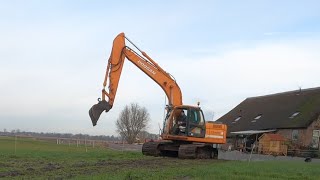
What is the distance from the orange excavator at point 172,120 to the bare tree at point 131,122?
8508cm

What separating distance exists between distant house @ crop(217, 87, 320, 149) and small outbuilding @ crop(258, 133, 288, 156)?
9.26 ft

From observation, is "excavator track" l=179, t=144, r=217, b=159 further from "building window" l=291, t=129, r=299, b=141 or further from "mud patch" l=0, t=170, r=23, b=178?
"building window" l=291, t=129, r=299, b=141

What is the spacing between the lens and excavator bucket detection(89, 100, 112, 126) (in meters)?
24.5

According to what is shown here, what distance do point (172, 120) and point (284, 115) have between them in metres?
32.2

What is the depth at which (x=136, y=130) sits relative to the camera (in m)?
116

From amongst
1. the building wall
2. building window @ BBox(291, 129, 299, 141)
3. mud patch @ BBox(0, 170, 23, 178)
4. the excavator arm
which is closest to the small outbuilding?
the building wall

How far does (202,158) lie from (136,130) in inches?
3503

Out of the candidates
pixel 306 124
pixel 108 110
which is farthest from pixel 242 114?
pixel 108 110

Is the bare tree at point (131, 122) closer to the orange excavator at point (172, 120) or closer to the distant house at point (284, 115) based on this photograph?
the distant house at point (284, 115)

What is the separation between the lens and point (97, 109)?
24859 millimetres

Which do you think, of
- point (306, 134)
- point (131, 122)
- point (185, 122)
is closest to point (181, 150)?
point (185, 122)

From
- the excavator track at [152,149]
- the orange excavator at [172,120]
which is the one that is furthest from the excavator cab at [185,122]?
the excavator track at [152,149]

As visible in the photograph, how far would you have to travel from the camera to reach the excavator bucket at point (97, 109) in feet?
80.3

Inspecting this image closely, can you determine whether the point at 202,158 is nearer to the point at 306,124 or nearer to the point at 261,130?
the point at 306,124
